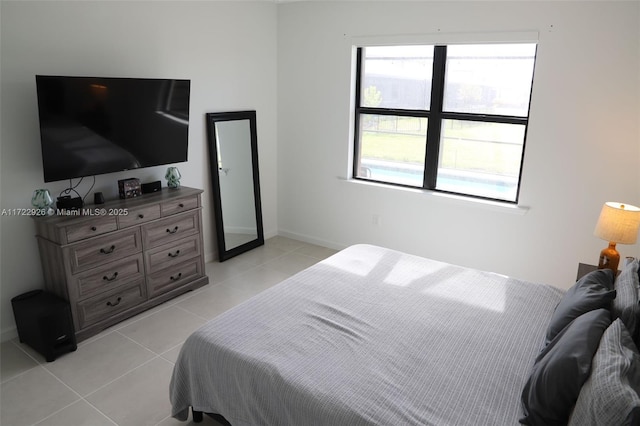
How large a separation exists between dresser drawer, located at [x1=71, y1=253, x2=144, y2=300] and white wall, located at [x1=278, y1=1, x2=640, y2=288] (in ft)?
7.05

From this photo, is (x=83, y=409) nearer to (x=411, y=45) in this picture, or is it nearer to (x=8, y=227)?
(x=8, y=227)

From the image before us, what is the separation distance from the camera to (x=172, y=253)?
367 cm

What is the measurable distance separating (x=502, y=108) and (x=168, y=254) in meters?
3.06

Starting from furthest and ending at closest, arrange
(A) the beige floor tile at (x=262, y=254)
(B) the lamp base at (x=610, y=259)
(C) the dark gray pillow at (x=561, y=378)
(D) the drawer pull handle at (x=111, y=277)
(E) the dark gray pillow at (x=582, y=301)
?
1. (A) the beige floor tile at (x=262, y=254)
2. (D) the drawer pull handle at (x=111, y=277)
3. (B) the lamp base at (x=610, y=259)
4. (E) the dark gray pillow at (x=582, y=301)
5. (C) the dark gray pillow at (x=561, y=378)

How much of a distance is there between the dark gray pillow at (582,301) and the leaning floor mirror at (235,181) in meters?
3.17

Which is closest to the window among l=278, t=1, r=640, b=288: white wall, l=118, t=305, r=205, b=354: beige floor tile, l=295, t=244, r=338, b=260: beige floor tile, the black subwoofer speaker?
l=278, t=1, r=640, b=288: white wall

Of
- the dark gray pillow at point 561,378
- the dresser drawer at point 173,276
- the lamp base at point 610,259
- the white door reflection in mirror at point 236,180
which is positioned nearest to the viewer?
the dark gray pillow at point 561,378

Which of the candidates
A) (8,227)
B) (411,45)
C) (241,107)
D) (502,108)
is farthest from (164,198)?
(502,108)

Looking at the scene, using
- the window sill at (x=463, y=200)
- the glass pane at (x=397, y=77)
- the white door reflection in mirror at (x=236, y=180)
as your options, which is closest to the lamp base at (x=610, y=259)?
the window sill at (x=463, y=200)

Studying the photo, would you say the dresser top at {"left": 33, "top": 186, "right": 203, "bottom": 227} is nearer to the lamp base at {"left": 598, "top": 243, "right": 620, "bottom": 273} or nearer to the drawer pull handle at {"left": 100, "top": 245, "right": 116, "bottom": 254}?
the drawer pull handle at {"left": 100, "top": 245, "right": 116, "bottom": 254}

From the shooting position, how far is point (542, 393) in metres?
1.61

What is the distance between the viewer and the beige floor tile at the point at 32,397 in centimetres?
241

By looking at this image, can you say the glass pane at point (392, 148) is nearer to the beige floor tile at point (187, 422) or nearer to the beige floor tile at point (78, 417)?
the beige floor tile at point (187, 422)

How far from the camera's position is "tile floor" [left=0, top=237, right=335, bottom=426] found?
243 cm
